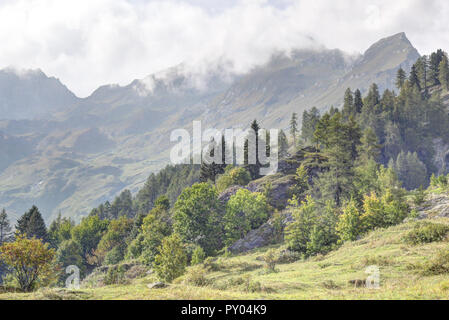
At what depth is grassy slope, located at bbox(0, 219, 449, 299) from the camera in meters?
15.9

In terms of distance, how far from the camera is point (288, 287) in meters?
22.0

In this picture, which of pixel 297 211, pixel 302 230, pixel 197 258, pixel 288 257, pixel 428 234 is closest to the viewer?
pixel 428 234

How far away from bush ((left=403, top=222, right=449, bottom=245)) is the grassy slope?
3.97ft

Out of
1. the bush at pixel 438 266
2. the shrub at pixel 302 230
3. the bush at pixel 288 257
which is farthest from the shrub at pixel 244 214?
the bush at pixel 438 266

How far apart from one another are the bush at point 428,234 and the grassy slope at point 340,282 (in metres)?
1.21

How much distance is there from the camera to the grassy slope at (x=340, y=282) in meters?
15.9

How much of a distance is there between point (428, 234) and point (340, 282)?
44.0 feet

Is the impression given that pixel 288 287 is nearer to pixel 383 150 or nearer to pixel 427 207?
pixel 427 207

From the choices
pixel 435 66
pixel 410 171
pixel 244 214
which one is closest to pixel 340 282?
pixel 244 214

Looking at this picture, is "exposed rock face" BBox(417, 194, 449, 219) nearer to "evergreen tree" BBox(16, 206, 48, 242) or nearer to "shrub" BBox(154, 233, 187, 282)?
"shrub" BBox(154, 233, 187, 282)

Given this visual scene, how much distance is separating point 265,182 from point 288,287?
2187 inches

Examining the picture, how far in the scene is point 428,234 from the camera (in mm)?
30344

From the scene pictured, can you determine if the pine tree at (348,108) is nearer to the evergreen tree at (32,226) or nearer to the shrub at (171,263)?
the shrub at (171,263)

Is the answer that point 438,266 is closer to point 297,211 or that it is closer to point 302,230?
point 302,230
